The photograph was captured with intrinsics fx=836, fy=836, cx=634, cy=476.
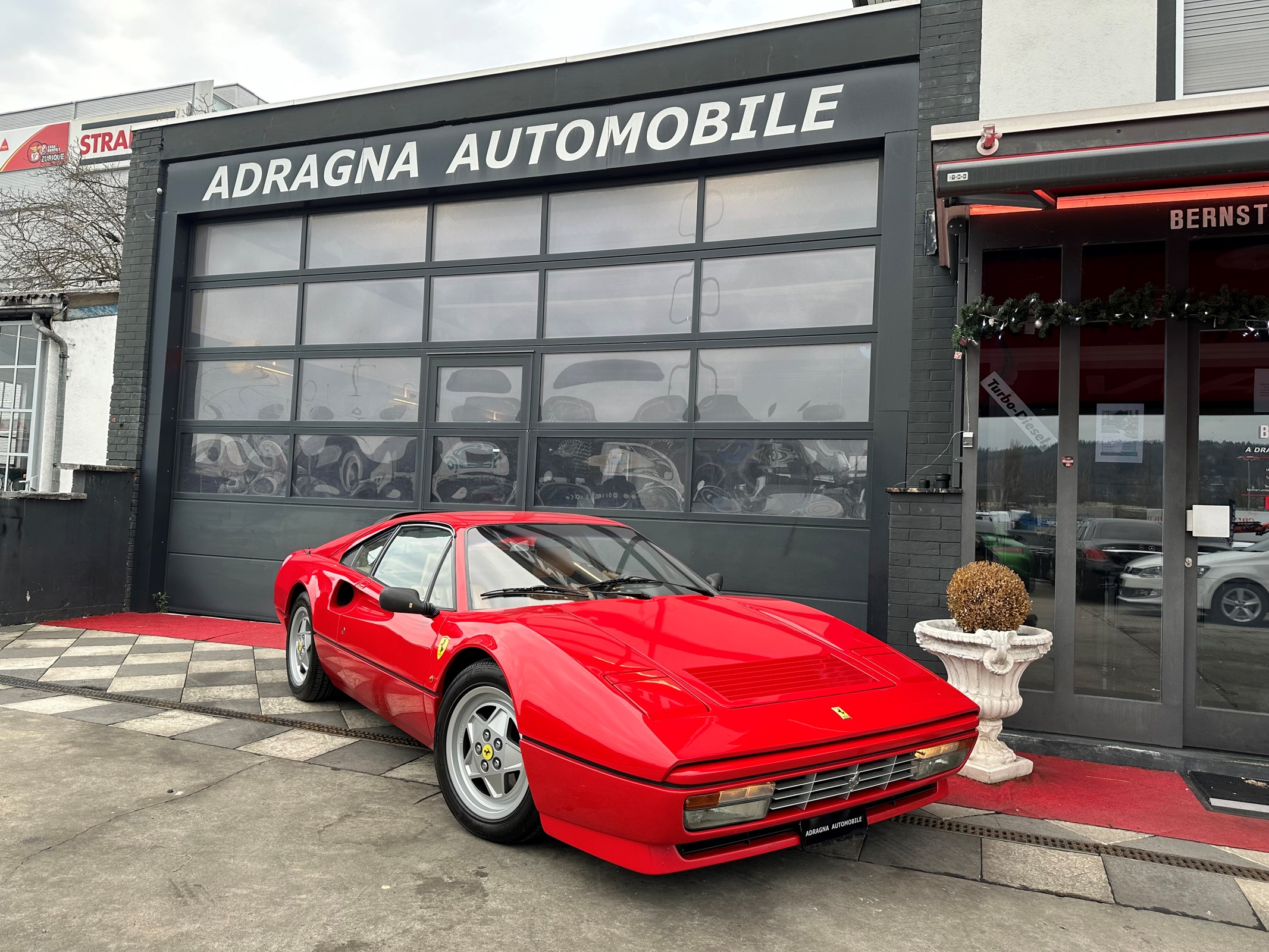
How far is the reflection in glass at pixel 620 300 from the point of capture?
22.8ft

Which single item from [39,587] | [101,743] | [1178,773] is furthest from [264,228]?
[1178,773]

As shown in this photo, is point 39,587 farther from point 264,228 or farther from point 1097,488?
point 1097,488

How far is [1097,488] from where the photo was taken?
15.7 ft

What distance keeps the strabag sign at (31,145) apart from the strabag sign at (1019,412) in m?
34.9

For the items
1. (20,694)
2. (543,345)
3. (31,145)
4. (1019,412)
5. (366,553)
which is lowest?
(20,694)

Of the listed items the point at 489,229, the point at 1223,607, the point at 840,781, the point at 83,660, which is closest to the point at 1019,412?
the point at 1223,607

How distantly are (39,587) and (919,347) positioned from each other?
784 centimetres

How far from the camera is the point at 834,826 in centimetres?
258

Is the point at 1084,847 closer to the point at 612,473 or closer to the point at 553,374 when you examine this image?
the point at 612,473

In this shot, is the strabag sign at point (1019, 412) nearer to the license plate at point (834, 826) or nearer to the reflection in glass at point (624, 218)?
the reflection in glass at point (624, 218)

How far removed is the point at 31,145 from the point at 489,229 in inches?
1329

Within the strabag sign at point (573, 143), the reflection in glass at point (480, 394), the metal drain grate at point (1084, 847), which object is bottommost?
the metal drain grate at point (1084, 847)

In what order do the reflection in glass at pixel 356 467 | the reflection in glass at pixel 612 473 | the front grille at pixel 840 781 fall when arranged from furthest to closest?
1. the reflection in glass at pixel 356 467
2. the reflection in glass at pixel 612 473
3. the front grille at pixel 840 781

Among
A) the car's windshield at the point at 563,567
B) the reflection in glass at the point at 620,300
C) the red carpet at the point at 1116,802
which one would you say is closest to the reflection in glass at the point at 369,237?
the reflection in glass at the point at 620,300
